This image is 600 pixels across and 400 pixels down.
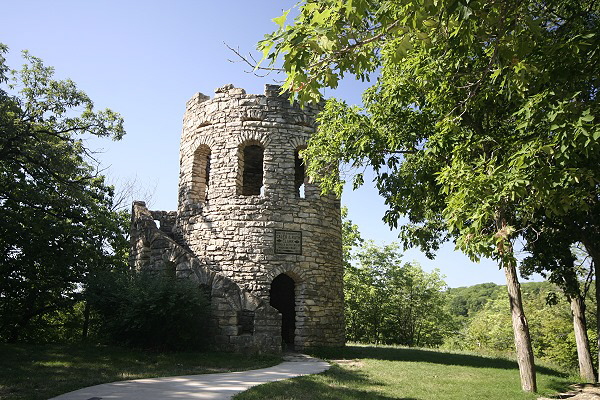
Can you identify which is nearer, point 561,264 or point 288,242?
point 561,264

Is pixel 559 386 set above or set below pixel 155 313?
below

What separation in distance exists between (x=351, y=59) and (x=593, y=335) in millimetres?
23531

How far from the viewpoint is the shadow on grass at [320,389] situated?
5.48 metres

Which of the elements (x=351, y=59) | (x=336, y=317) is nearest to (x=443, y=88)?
(x=351, y=59)

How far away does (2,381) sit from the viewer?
569cm

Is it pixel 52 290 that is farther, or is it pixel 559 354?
pixel 559 354

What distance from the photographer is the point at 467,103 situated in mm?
5852

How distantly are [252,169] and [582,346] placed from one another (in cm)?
1146

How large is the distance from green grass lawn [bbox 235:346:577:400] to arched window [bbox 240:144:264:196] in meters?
6.73

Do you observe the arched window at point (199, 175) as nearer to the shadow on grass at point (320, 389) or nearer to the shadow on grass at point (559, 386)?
the shadow on grass at point (320, 389)

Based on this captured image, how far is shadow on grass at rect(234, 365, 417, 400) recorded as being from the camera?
5.48 m

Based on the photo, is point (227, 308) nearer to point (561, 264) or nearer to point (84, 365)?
point (84, 365)

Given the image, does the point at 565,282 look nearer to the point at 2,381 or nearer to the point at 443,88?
the point at 443,88

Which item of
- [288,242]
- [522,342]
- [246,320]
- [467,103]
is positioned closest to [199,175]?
[288,242]
